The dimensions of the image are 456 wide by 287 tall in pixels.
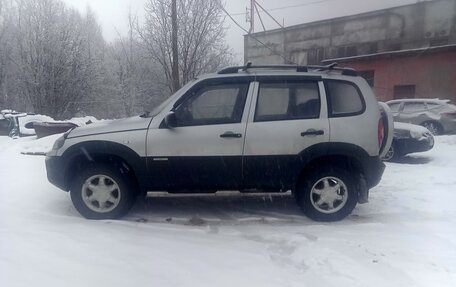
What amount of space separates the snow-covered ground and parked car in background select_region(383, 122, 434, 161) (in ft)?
10.3

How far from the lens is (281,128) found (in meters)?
4.43

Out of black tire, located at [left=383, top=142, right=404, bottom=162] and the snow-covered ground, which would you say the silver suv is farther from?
black tire, located at [left=383, top=142, right=404, bottom=162]

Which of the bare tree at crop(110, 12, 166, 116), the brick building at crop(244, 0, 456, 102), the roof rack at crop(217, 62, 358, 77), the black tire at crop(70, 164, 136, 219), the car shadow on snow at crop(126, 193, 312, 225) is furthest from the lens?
the bare tree at crop(110, 12, 166, 116)

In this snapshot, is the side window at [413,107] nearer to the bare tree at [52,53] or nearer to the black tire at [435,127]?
the black tire at [435,127]

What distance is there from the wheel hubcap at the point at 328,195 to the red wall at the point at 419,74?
1616cm

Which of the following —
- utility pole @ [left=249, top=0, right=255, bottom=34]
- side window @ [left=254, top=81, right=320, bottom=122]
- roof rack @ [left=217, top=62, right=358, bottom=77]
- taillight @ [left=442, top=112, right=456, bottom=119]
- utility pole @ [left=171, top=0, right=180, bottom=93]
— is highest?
utility pole @ [left=249, top=0, right=255, bottom=34]

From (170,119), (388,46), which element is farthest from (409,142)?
(388,46)

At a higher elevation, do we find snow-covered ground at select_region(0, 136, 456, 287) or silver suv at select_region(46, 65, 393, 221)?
silver suv at select_region(46, 65, 393, 221)

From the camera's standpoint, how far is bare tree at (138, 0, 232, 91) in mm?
12977

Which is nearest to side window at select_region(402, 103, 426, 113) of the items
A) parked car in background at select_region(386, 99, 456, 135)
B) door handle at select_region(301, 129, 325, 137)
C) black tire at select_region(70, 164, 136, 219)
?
parked car in background at select_region(386, 99, 456, 135)

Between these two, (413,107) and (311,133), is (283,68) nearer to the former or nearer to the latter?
(311,133)

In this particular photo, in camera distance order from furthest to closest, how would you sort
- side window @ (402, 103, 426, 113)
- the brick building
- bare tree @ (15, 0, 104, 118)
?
bare tree @ (15, 0, 104, 118) < the brick building < side window @ (402, 103, 426, 113)

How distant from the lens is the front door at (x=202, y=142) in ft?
14.5

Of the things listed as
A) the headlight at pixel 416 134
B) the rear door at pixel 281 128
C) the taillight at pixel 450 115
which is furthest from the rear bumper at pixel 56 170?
the taillight at pixel 450 115
